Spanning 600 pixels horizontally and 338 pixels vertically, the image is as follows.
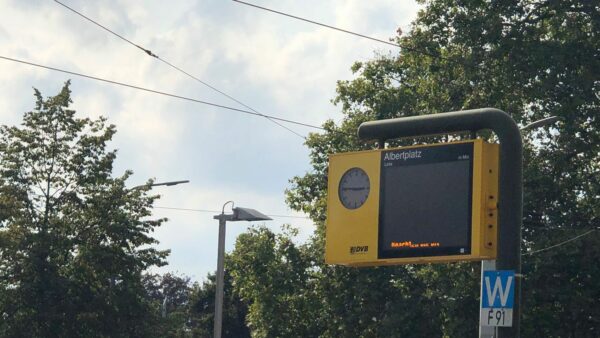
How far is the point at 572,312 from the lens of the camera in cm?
3647

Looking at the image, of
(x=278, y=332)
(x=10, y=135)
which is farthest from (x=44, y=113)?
(x=278, y=332)

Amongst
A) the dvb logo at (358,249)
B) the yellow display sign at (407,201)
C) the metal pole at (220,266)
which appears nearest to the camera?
the yellow display sign at (407,201)


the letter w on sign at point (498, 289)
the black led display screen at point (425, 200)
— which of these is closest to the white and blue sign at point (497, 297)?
the letter w on sign at point (498, 289)

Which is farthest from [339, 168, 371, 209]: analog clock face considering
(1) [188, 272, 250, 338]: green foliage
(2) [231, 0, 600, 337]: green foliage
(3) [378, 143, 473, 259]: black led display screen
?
(1) [188, 272, 250, 338]: green foliage

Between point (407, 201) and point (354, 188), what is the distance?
0.77 metres

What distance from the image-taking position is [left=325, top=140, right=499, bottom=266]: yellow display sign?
14.9 m

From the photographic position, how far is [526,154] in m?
37.2

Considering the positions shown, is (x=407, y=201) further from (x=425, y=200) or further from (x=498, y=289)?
(x=498, y=289)

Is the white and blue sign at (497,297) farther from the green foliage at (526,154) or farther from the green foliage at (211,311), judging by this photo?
the green foliage at (211,311)

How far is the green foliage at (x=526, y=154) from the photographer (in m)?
34.5

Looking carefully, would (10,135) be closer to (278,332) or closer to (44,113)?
(44,113)

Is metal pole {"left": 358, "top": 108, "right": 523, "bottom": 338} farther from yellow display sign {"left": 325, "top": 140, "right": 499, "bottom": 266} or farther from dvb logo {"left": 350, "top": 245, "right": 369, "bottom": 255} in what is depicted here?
dvb logo {"left": 350, "top": 245, "right": 369, "bottom": 255}

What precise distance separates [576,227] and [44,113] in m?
18.1

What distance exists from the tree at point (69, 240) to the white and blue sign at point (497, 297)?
1066 inches
